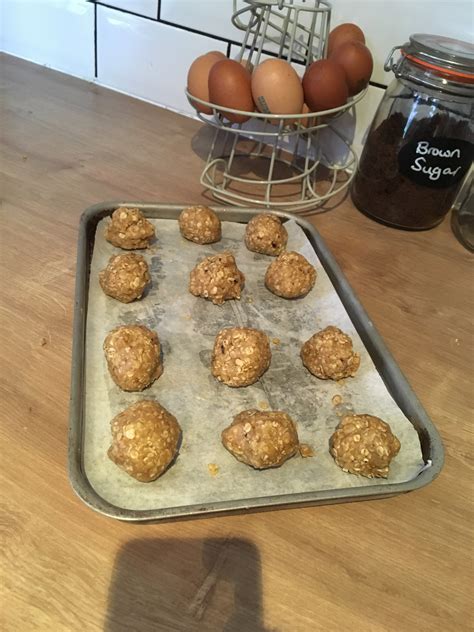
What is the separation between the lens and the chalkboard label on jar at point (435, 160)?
3.63 ft

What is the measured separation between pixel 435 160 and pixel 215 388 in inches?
27.7

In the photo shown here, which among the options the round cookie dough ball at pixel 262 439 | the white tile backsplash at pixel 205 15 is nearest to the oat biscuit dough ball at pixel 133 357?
the round cookie dough ball at pixel 262 439

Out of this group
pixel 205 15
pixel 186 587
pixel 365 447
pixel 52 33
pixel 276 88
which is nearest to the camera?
→ pixel 186 587

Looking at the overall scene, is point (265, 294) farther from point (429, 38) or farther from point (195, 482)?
point (429, 38)

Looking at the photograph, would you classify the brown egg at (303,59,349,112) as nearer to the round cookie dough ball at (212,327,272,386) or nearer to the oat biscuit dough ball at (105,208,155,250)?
the oat biscuit dough ball at (105,208,155,250)

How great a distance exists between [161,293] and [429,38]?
31.5 inches

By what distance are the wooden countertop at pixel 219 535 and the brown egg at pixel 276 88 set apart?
15.6 inches

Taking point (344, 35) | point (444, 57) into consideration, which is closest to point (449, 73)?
point (444, 57)

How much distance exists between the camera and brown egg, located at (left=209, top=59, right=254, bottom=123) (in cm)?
107

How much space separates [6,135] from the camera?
141 centimetres

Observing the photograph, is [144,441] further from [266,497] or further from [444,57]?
[444,57]

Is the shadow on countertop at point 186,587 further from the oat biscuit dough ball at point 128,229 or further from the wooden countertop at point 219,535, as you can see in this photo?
the oat biscuit dough ball at point 128,229

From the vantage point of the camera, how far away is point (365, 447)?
2.36 feet

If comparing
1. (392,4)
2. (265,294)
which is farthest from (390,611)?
(392,4)
